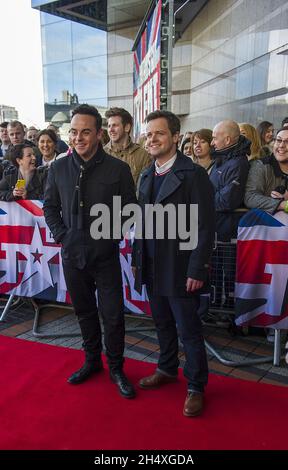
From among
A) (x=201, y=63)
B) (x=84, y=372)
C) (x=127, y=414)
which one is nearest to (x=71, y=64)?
(x=201, y=63)

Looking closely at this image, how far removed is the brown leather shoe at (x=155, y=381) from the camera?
2.79 meters

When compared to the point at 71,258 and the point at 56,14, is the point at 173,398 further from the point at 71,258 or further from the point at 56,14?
the point at 56,14

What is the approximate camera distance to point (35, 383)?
2.84 meters

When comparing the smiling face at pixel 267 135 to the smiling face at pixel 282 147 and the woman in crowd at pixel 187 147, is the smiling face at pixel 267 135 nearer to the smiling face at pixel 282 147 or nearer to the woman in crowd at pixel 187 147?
the woman in crowd at pixel 187 147

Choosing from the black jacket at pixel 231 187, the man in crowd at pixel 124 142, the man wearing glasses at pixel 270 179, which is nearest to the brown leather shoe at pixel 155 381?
the black jacket at pixel 231 187

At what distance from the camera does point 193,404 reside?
248cm

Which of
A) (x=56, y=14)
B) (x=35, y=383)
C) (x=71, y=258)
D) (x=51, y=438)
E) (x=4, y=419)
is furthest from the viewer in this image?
(x=56, y=14)

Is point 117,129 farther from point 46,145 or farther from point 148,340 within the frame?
point 148,340

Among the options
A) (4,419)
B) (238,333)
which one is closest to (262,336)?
(238,333)

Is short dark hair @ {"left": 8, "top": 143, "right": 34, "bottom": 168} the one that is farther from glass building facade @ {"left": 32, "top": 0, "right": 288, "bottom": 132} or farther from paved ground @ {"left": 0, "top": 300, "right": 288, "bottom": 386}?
glass building facade @ {"left": 32, "top": 0, "right": 288, "bottom": 132}

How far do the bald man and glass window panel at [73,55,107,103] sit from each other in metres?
16.6

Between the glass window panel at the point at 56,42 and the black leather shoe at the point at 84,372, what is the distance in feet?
63.8

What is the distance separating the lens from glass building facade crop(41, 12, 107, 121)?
1850cm

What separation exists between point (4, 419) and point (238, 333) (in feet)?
7.41
